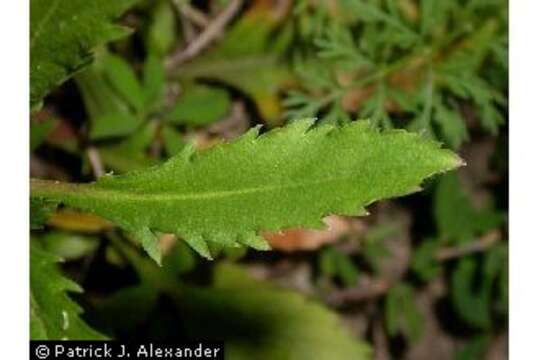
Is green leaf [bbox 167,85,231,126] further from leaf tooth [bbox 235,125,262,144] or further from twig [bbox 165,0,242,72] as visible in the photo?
leaf tooth [bbox 235,125,262,144]

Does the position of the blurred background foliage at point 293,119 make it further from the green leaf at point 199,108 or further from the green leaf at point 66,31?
the green leaf at point 66,31

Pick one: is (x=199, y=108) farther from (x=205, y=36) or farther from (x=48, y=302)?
(x=48, y=302)

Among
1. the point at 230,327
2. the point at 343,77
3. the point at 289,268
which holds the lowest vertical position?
the point at 230,327

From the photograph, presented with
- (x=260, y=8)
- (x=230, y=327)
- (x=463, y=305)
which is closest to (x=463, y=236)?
(x=463, y=305)

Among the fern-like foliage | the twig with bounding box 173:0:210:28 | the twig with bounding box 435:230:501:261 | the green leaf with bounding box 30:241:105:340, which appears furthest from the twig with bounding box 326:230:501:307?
the green leaf with bounding box 30:241:105:340
